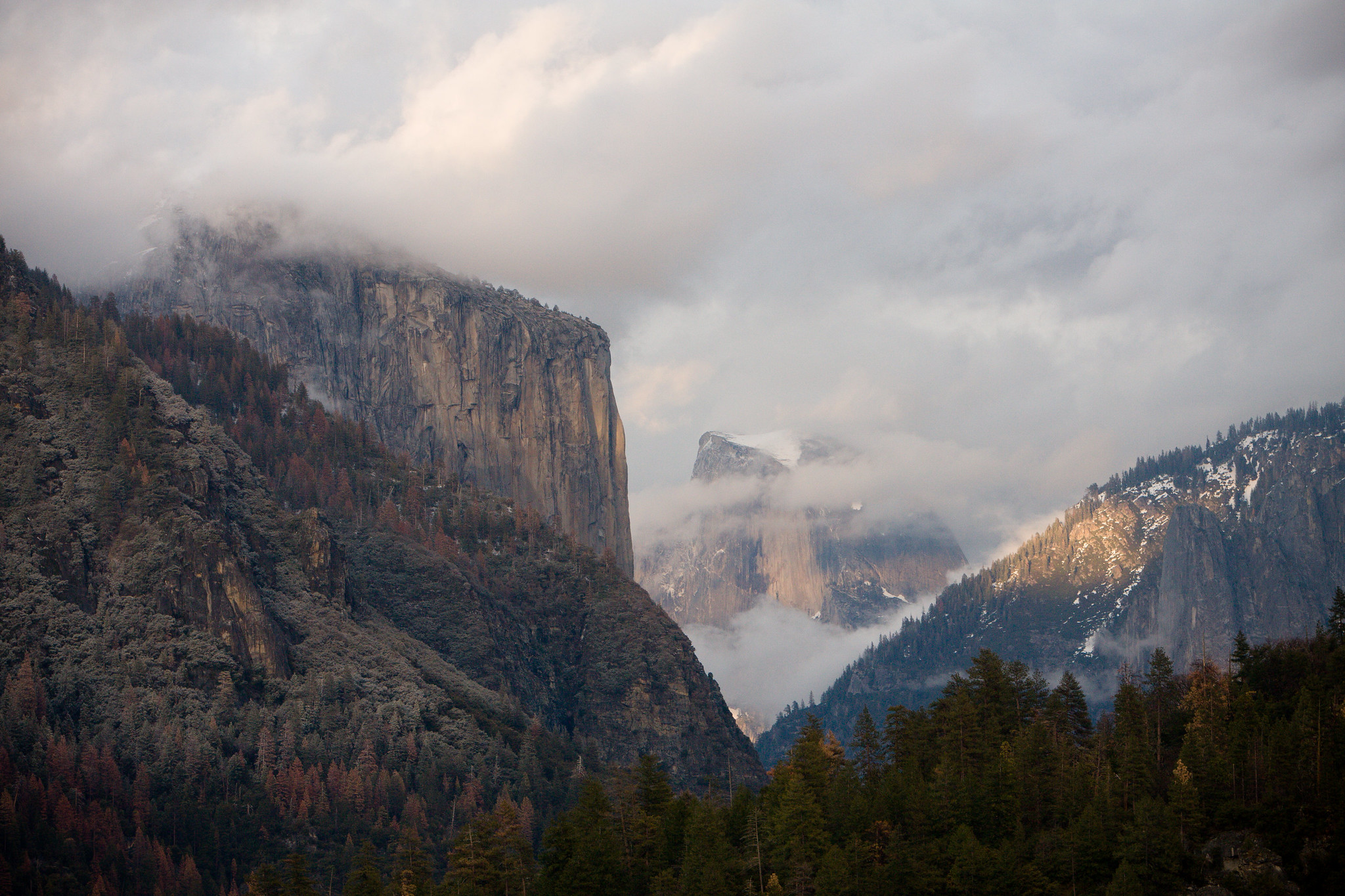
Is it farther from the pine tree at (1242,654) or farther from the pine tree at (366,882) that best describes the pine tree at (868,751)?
the pine tree at (366,882)

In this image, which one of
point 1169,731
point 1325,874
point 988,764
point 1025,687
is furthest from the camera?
point 1025,687

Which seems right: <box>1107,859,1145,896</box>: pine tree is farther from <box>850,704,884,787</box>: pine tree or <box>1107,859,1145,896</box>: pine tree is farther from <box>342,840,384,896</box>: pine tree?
<box>342,840,384,896</box>: pine tree

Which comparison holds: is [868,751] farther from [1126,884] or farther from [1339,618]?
[1339,618]

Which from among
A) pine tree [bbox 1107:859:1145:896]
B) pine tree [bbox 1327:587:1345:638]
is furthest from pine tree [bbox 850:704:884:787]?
pine tree [bbox 1327:587:1345:638]

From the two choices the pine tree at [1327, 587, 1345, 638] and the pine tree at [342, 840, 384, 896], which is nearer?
the pine tree at [342, 840, 384, 896]

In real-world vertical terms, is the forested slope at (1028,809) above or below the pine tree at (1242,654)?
below

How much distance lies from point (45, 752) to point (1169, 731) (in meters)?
152

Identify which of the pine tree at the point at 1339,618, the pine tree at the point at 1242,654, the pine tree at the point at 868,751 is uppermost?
the pine tree at the point at 1339,618

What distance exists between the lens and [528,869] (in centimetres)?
14025

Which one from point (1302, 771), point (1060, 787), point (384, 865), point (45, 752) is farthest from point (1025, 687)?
point (45, 752)

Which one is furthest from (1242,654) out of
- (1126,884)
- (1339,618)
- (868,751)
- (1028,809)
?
(1126,884)

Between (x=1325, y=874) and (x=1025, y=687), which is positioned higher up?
(x=1025, y=687)

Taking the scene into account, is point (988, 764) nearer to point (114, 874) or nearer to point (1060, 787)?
point (1060, 787)

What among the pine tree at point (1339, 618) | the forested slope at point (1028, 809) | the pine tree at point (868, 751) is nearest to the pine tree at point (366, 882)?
the forested slope at point (1028, 809)
